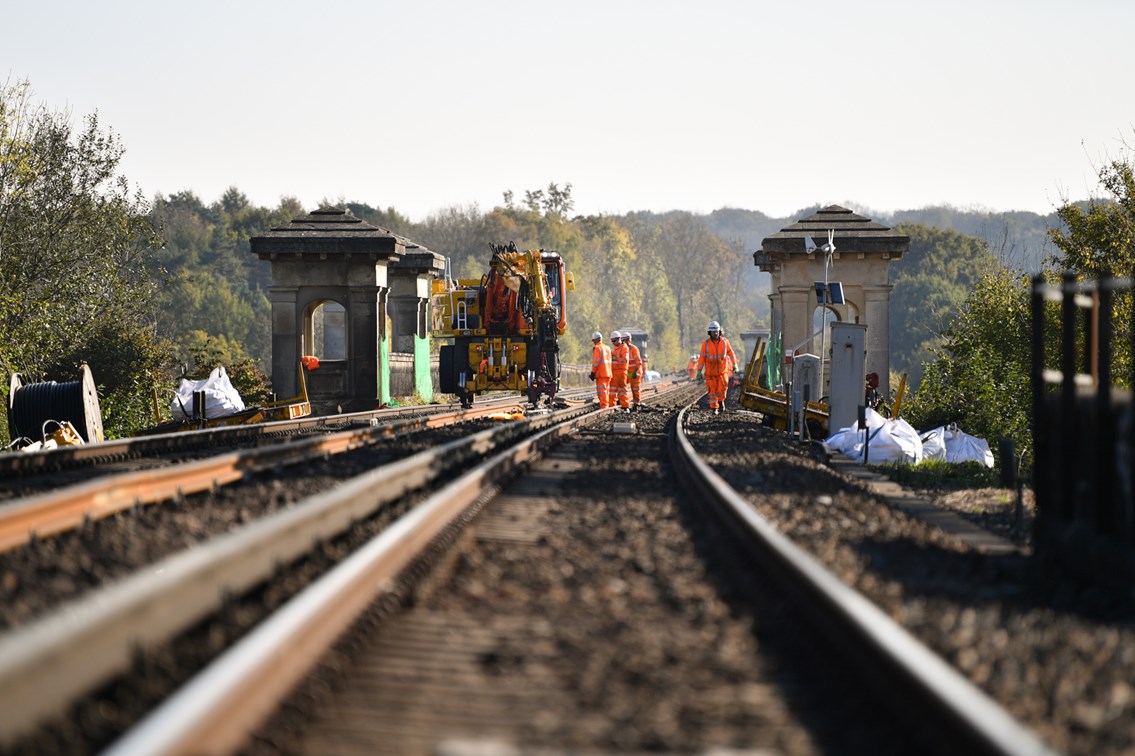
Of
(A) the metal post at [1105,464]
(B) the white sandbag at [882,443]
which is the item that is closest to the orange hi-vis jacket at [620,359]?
(B) the white sandbag at [882,443]

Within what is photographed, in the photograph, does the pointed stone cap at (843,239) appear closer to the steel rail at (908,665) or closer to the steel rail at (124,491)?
the steel rail at (124,491)

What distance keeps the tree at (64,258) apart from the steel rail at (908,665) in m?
24.9

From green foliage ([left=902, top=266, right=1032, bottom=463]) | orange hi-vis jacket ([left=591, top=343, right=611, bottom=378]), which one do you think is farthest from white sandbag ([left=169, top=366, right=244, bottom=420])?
green foliage ([left=902, top=266, right=1032, bottom=463])

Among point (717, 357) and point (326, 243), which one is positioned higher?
point (326, 243)

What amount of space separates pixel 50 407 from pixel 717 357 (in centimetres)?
1407

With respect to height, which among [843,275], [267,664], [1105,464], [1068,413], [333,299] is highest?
[843,275]

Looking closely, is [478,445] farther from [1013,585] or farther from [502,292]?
[502,292]

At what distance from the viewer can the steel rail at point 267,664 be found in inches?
147

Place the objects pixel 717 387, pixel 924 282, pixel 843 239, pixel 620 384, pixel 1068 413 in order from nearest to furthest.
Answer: pixel 1068 413
pixel 620 384
pixel 717 387
pixel 843 239
pixel 924 282

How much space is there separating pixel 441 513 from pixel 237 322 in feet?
301

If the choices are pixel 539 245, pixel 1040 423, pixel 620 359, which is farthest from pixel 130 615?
pixel 539 245

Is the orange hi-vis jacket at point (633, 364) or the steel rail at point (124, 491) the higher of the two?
the orange hi-vis jacket at point (633, 364)

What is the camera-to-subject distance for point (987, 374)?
84.4 feet

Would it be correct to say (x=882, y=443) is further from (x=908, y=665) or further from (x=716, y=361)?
(x=908, y=665)
